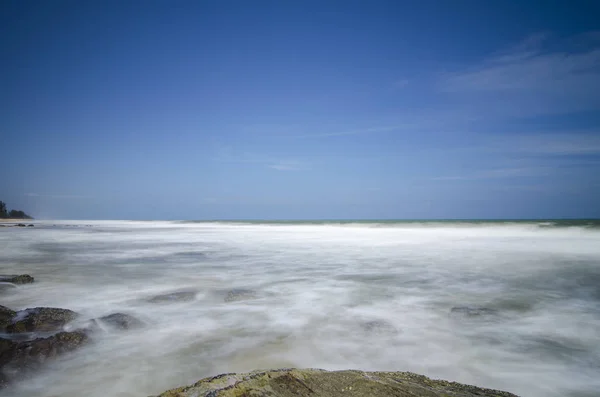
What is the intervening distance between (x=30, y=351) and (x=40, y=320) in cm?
113

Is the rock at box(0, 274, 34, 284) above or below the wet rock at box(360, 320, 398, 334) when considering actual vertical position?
above

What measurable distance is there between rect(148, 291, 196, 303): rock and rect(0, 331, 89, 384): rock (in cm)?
205

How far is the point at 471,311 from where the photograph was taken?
5.32 meters

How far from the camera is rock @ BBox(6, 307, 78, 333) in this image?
4.00m

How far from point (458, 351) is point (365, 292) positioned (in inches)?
116

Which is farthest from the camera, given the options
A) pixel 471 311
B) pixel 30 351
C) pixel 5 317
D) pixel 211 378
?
pixel 471 311

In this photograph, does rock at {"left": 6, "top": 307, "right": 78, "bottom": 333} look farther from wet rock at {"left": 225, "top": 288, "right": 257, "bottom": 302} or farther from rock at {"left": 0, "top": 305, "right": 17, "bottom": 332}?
wet rock at {"left": 225, "top": 288, "right": 257, "bottom": 302}

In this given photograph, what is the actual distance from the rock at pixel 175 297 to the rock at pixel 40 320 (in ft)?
4.63

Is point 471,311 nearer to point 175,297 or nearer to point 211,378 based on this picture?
point 211,378

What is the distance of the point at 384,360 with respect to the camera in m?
3.54

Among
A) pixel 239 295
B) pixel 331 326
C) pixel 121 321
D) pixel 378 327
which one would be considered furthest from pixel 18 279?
pixel 378 327

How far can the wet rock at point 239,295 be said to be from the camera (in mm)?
6078

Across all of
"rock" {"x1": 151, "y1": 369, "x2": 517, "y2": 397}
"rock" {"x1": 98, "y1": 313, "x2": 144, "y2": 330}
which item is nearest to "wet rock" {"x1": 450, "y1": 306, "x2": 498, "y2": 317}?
"rock" {"x1": 151, "y1": 369, "x2": 517, "y2": 397}

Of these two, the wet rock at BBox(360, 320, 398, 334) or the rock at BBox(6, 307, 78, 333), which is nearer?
the rock at BBox(6, 307, 78, 333)
